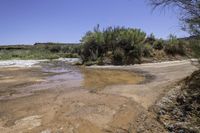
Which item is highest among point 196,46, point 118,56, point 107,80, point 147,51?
point 196,46

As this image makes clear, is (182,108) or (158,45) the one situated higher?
(158,45)

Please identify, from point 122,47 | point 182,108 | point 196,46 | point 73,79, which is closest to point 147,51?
point 122,47

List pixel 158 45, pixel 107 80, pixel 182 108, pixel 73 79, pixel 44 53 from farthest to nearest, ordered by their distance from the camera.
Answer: pixel 44 53 < pixel 158 45 < pixel 73 79 < pixel 107 80 < pixel 182 108

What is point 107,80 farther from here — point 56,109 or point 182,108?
point 182,108

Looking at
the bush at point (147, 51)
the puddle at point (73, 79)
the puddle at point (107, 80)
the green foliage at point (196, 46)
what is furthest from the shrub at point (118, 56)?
the green foliage at point (196, 46)

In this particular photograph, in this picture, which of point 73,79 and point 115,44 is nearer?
point 73,79

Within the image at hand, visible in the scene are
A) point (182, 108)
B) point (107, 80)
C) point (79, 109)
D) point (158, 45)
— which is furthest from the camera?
point (158, 45)

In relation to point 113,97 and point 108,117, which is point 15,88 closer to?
point 113,97

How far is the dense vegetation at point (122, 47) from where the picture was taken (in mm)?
23062

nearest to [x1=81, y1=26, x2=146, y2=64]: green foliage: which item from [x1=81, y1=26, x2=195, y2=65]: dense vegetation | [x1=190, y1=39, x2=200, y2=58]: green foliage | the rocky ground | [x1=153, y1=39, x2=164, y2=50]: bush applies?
[x1=81, y1=26, x2=195, y2=65]: dense vegetation

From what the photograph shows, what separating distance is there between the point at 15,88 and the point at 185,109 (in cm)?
709

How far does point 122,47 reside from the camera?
955 inches

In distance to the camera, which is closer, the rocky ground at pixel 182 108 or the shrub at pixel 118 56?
the rocky ground at pixel 182 108

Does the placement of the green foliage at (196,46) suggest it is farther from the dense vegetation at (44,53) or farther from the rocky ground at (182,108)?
the dense vegetation at (44,53)
